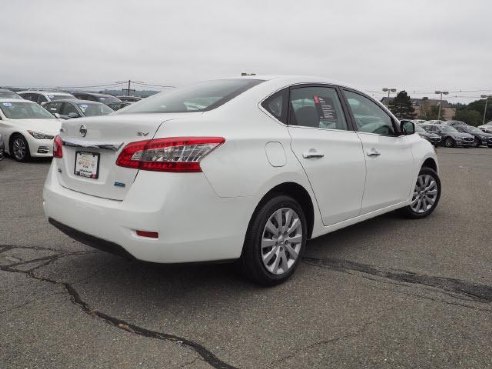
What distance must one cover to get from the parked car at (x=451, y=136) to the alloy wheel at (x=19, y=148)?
2441 centimetres

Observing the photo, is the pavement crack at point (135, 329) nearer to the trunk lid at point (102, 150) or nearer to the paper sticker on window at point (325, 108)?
the trunk lid at point (102, 150)

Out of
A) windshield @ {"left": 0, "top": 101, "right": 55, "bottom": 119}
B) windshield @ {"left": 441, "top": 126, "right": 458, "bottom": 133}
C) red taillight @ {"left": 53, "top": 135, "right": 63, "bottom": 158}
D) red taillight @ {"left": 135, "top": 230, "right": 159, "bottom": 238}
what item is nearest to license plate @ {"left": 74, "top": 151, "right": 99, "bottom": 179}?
red taillight @ {"left": 53, "top": 135, "right": 63, "bottom": 158}

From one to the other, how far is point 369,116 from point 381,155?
42 cm

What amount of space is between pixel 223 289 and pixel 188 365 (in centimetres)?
99

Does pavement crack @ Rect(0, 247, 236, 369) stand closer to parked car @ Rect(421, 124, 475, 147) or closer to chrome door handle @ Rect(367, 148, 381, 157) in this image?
chrome door handle @ Rect(367, 148, 381, 157)

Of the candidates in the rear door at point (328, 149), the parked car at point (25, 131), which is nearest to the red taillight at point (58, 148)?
the rear door at point (328, 149)

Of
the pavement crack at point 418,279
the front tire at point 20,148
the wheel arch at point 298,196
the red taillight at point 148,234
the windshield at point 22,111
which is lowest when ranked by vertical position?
the pavement crack at point 418,279

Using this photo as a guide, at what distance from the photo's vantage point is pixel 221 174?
9.52 feet

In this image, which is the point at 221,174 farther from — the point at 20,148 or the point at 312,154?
the point at 20,148

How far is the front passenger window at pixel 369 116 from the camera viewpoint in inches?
173

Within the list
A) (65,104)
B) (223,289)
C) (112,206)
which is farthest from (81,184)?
(65,104)

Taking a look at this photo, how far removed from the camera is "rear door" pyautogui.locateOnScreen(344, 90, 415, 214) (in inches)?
171

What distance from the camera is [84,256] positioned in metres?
4.05

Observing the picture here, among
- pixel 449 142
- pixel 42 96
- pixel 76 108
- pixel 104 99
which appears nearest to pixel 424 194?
pixel 76 108
